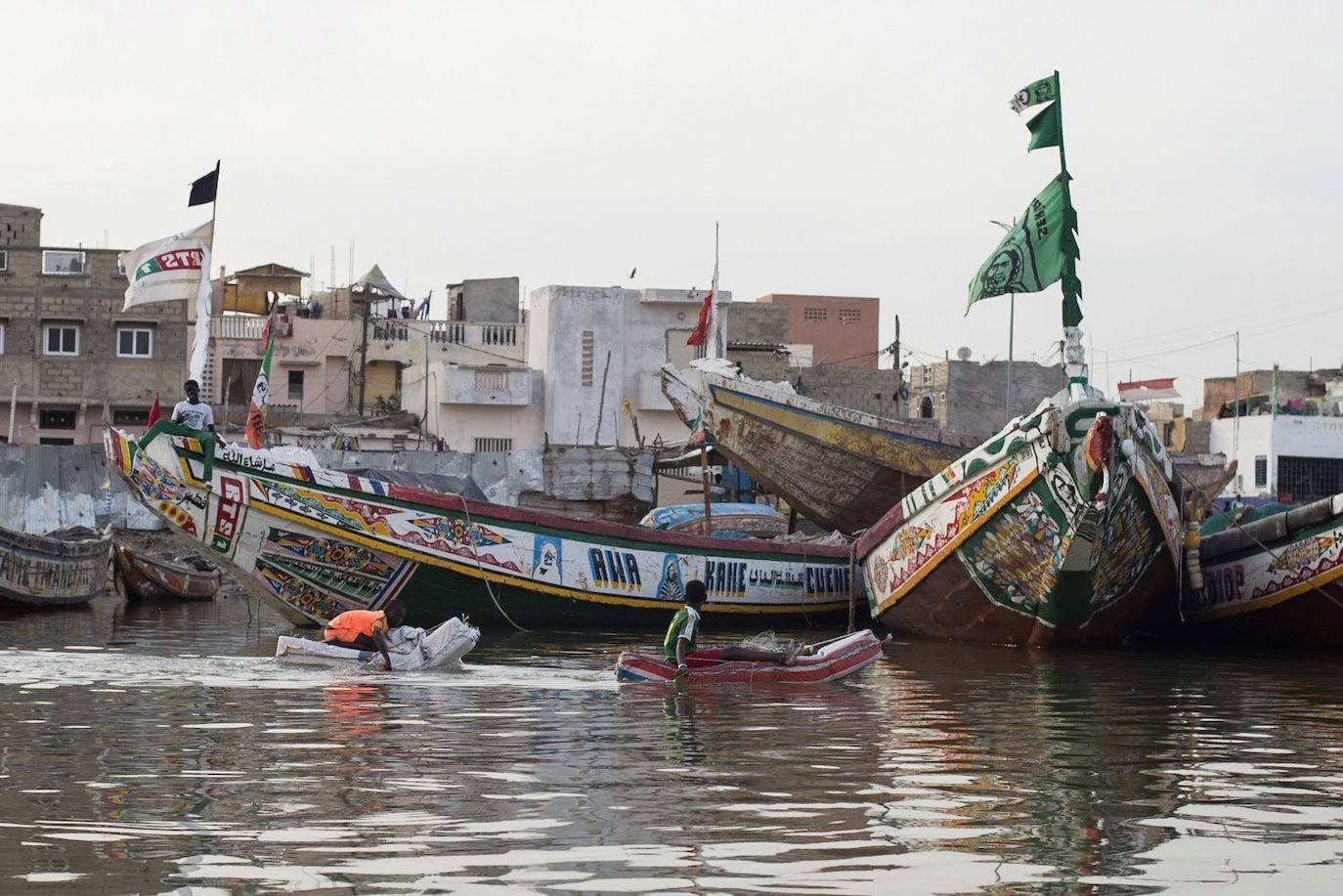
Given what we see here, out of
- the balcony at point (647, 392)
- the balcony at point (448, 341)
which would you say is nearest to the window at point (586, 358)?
the balcony at point (647, 392)

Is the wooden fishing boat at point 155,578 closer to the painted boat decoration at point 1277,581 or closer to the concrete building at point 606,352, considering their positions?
the concrete building at point 606,352

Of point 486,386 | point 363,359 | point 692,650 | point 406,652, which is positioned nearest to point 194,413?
point 406,652

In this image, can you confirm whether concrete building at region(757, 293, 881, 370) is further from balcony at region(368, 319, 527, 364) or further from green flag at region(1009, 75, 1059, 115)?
green flag at region(1009, 75, 1059, 115)

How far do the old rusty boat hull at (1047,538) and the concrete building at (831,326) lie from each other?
31561mm

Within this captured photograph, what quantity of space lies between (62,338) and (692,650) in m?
29.4

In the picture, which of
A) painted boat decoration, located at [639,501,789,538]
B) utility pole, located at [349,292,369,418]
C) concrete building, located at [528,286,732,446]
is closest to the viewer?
painted boat decoration, located at [639,501,789,538]

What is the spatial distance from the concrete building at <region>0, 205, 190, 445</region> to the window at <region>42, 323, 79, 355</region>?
22 millimetres

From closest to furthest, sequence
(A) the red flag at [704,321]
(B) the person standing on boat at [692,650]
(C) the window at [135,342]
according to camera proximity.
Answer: (B) the person standing on boat at [692,650]
(A) the red flag at [704,321]
(C) the window at [135,342]

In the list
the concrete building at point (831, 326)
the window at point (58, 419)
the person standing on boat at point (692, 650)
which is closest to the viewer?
the person standing on boat at point (692, 650)

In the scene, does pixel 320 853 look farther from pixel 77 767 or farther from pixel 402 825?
pixel 77 767

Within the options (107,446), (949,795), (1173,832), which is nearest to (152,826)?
(949,795)

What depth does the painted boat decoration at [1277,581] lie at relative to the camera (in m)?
19.8

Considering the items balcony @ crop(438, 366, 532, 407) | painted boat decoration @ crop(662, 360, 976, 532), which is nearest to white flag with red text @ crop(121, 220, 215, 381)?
painted boat decoration @ crop(662, 360, 976, 532)

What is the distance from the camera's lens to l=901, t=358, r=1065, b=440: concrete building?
4381cm
